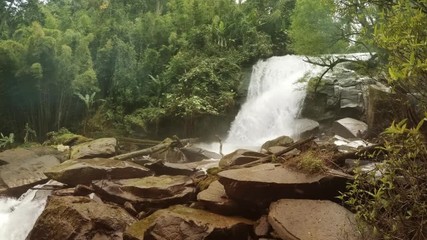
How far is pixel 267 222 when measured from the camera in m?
4.89

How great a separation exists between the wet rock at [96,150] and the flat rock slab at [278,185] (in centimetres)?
574

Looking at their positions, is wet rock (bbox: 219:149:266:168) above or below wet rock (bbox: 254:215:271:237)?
above

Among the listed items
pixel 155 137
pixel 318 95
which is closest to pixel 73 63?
pixel 155 137

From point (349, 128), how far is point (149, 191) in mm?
7493

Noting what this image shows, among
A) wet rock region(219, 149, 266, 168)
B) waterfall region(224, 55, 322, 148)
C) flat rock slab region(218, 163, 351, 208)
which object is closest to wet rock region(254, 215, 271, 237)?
flat rock slab region(218, 163, 351, 208)

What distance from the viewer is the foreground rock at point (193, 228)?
489cm

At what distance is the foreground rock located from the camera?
489 centimetres

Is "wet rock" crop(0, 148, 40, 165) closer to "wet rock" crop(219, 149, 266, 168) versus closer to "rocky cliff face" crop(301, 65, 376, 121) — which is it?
"wet rock" crop(219, 149, 266, 168)

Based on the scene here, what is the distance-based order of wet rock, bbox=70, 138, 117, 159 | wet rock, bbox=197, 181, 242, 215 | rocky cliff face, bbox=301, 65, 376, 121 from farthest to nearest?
1. rocky cliff face, bbox=301, 65, 376, 121
2. wet rock, bbox=70, 138, 117, 159
3. wet rock, bbox=197, 181, 242, 215

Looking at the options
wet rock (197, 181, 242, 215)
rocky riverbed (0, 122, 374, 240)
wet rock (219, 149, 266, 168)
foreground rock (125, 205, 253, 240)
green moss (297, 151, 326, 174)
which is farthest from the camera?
wet rock (219, 149, 266, 168)

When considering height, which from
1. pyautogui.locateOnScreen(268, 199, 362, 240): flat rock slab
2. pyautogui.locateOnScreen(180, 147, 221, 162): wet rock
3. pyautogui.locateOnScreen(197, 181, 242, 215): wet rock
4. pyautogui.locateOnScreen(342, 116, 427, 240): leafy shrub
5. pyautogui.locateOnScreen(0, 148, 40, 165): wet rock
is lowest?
pyautogui.locateOnScreen(180, 147, 221, 162): wet rock

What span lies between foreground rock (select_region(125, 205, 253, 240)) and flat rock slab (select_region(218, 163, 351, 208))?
0.37m

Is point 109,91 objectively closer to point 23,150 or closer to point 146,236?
point 23,150

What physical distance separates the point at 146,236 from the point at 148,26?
16.7 m
